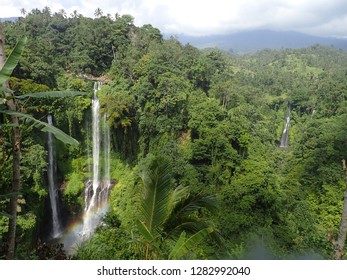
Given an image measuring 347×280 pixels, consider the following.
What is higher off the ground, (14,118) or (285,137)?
(14,118)

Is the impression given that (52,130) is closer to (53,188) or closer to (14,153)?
(14,153)

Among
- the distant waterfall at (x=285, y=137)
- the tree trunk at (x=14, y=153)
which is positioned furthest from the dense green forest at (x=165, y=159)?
the distant waterfall at (x=285, y=137)

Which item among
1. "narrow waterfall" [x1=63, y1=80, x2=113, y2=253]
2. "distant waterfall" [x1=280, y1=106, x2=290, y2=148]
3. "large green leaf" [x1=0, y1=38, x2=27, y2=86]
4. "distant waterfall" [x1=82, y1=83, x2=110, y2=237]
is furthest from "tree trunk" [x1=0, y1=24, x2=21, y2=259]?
"distant waterfall" [x1=280, y1=106, x2=290, y2=148]

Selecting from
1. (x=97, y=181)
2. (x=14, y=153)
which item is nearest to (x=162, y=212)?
(x=14, y=153)

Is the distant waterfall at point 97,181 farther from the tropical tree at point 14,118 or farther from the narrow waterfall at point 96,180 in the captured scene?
the tropical tree at point 14,118

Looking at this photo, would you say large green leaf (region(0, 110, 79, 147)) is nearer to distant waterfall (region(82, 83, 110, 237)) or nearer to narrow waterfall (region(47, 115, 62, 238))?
narrow waterfall (region(47, 115, 62, 238))

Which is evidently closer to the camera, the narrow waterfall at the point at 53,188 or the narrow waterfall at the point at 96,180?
the narrow waterfall at the point at 53,188
